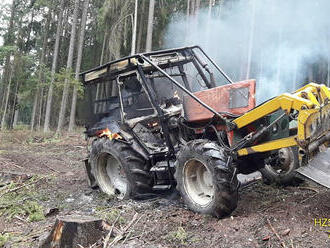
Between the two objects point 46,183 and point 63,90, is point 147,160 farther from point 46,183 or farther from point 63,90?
point 63,90

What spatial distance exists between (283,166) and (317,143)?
1724 mm

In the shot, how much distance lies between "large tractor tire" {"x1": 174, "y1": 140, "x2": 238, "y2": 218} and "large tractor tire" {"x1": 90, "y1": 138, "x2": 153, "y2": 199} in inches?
40.3

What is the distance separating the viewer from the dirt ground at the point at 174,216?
4.54 m

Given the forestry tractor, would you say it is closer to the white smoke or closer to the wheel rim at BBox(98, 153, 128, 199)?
the wheel rim at BBox(98, 153, 128, 199)

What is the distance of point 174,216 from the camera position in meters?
5.67

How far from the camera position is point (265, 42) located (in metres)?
25.2

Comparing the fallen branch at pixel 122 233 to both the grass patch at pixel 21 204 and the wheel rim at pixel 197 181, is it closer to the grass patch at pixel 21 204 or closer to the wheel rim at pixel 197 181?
the wheel rim at pixel 197 181

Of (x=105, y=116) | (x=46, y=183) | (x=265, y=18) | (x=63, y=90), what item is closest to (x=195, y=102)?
(x=105, y=116)

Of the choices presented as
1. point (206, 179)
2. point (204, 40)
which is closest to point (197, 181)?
point (206, 179)

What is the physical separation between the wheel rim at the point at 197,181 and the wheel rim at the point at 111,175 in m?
1.85

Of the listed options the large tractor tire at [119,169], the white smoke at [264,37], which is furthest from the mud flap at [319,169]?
the white smoke at [264,37]

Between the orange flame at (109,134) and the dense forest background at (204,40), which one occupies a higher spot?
the dense forest background at (204,40)

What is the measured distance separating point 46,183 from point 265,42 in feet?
65.6

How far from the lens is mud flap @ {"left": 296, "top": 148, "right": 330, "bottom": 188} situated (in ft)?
15.7
